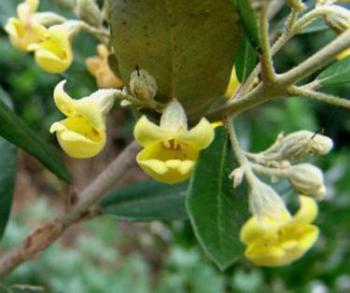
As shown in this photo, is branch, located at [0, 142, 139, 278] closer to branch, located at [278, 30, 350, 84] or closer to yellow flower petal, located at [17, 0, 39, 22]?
yellow flower petal, located at [17, 0, 39, 22]

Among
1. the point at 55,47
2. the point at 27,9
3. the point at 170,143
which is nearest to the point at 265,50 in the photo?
the point at 170,143

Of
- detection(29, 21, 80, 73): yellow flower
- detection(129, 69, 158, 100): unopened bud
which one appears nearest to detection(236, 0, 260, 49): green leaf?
detection(129, 69, 158, 100): unopened bud

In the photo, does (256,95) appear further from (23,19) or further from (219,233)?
(23,19)

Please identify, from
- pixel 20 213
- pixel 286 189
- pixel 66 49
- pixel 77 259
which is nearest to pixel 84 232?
pixel 20 213

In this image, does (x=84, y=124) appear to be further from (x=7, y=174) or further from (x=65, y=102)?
(x=7, y=174)

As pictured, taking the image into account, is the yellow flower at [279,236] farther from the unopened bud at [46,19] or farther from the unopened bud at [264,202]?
the unopened bud at [46,19]

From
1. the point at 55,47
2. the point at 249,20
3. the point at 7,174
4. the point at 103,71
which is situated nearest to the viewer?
the point at 249,20
